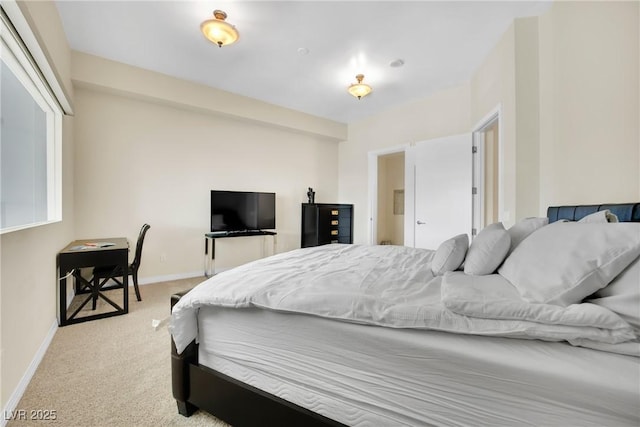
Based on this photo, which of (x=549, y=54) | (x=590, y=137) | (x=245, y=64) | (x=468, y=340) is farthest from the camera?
(x=245, y=64)

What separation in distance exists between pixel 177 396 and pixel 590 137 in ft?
10.2

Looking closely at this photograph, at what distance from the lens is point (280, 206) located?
5.13 metres

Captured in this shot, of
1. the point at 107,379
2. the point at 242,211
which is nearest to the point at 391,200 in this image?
the point at 242,211

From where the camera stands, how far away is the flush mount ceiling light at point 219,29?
2428 millimetres

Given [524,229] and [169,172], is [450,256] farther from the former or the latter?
[169,172]

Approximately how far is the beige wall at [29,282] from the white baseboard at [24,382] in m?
0.02

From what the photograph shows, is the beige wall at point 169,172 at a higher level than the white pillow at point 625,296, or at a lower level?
higher

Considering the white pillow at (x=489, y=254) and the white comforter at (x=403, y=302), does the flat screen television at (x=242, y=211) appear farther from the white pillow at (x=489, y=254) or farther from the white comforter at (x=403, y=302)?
the white pillow at (x=489, y=254)

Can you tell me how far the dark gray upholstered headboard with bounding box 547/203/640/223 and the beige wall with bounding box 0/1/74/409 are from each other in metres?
3.34

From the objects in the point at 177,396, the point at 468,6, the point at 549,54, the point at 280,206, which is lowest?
the point at 177,396

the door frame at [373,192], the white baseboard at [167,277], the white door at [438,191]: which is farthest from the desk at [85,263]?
the door frame at [373,192]

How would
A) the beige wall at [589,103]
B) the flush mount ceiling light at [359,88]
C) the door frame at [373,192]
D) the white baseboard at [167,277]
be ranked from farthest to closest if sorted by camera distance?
the door frame at [373,192] → the white baseboard at [167,277] → the flush mount ceiling light at [359,88] → the beige wall at [589,103]

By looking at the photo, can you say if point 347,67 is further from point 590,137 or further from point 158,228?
point 158,228

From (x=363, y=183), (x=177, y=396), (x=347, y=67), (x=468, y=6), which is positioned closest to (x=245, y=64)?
(x=347, y=67)
